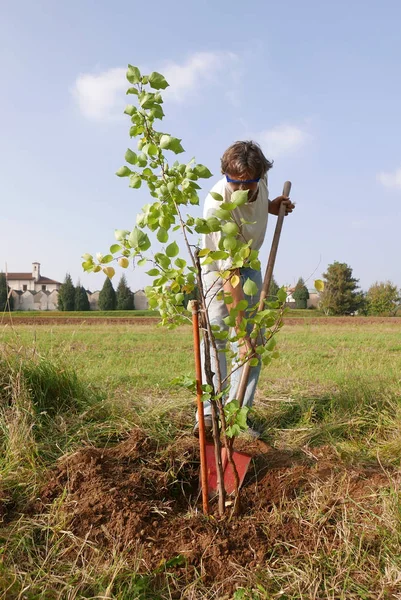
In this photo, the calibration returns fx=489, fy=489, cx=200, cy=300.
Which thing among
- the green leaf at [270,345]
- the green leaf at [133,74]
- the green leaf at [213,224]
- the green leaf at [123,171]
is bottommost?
the green leaf at [270,345]

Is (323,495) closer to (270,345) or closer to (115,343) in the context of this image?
(270,345)

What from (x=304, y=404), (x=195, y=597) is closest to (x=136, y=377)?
(x=304, y=404)

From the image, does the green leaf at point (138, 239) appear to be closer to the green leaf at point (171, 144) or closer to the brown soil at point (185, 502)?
the green leaf at point (171, 144)

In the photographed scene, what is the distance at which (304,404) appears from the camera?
3773mm

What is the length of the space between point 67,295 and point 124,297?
5.93 metres

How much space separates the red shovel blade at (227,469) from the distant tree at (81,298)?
50835 millimetres

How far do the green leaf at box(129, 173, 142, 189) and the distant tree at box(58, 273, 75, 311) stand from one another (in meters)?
50.8

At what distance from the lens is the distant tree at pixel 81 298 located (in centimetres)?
5178

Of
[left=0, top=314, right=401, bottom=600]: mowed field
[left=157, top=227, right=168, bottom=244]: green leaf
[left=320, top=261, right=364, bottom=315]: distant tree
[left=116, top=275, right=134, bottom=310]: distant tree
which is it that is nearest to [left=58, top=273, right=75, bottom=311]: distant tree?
[left=116, top=275, right=134, bottom=310]: distant tree

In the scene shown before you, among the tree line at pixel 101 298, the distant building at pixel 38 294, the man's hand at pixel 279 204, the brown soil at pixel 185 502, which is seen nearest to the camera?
the brown soil at pixel 185 502

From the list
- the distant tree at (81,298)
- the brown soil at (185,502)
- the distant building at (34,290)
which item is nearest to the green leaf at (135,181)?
the brown soil at (185,502)

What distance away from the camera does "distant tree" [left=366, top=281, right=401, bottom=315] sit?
49.2 metres

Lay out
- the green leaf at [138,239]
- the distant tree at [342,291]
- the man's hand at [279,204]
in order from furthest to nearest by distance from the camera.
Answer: the distant tree at [342,291]
the man's hand at [279,204]
the green leaf at [138,239]

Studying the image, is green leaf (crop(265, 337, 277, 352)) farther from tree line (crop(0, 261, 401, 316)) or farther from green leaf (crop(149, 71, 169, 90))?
tree line (crop(0, 261, 401, 316))
